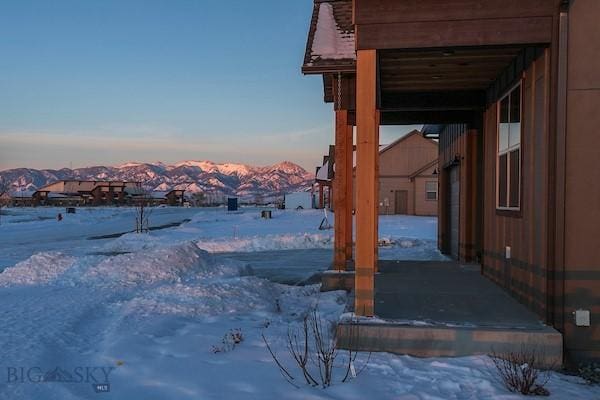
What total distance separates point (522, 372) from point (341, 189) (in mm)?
6128

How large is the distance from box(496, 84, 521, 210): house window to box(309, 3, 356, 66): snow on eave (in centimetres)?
242

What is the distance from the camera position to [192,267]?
11.4 m

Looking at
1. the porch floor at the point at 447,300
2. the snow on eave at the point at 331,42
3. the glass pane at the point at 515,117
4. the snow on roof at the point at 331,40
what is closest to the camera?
the porch floor at the point at 447,300

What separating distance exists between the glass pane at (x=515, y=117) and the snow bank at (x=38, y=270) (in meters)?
8.80

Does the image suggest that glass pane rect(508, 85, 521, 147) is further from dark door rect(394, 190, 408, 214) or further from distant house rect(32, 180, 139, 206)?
distant house rect(32, 180, 139, 206)

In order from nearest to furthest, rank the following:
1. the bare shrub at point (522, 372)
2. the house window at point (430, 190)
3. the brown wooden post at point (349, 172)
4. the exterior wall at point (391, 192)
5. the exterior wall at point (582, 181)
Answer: the bare shrub at point (522, 372)
the exterior wall at point (582, 181)
the brown wooden post at point (349, 172)
the house window at point (430, 190)
the exterior wall at point (391, 192)

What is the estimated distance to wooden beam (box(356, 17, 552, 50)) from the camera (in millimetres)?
5805

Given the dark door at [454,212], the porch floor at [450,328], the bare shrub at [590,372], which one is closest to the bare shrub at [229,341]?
the porch floor at [450,328]

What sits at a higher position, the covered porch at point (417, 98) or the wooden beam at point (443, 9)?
the wooden beam at point (443, 9)

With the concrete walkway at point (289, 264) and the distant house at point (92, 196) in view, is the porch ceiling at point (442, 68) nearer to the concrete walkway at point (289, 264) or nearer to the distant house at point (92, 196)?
the concrete walkway at point (289, 264)

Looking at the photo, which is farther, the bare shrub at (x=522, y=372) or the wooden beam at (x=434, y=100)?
the wooden beam at (x=434, y=100)

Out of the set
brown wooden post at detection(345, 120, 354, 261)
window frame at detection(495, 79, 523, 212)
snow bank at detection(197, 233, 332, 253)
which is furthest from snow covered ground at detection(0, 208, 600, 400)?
snow bank at detection(197, 233, 332, 253)

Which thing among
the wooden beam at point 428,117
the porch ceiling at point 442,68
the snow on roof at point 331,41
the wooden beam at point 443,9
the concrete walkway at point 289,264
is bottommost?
the concrete walkway at point 289,264

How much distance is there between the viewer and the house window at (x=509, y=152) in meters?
7.28
